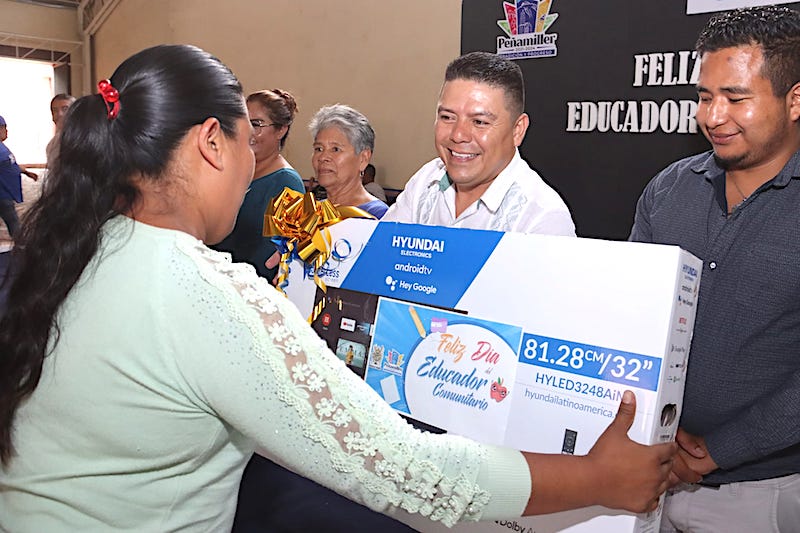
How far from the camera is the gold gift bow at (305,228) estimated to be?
1.67 m

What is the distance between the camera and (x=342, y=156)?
286 centimetres

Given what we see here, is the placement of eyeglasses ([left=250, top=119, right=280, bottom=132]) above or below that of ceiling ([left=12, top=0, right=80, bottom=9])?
below

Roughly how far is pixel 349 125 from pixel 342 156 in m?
0.14

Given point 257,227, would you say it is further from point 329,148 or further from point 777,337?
point 777,337

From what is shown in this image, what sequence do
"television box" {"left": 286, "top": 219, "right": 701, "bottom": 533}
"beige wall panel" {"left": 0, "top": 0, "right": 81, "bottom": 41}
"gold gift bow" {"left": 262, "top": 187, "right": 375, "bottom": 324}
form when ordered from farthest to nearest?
1. "beige wall panel" {"left": 0, "top": 0, "right": 81, "bottom": 41}
2. "gold gift bow" {"left": 262, "top": 187, "right": 375, "bottom": 324}
3. "television box" {"left": 286, "top": 219, "right": 701, "bottom": 533}

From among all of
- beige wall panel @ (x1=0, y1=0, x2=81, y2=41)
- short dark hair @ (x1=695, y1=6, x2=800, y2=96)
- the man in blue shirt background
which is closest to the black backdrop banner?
short dark hair @ (x1=695, y1=6, x2=800, y2=96)

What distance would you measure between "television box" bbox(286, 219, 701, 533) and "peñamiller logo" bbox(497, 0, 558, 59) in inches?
125

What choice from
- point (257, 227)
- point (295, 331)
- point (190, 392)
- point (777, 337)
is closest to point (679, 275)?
point (777, 337)

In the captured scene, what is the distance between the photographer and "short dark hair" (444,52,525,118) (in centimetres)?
179

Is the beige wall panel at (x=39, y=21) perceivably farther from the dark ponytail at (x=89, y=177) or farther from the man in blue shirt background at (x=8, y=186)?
the dark ponytail at (x=89, y=177)

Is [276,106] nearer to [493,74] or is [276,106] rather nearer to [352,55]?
[493,74]

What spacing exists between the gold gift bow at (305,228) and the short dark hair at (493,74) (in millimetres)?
475

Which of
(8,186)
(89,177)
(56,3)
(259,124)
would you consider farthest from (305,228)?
(56,3)

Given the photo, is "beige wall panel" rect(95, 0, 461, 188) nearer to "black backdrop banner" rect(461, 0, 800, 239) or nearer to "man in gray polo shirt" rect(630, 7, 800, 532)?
"black backdrop banner" rect(461, 0, 800, 239)
